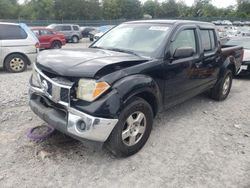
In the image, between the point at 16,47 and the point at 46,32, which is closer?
the point at 16,47

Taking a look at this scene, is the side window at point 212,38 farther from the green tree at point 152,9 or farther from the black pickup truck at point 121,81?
the green tree at point 152,9

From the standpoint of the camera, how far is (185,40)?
441cm

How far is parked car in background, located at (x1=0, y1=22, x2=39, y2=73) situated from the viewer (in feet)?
28.2

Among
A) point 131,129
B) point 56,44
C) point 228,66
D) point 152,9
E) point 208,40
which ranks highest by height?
point 152,9

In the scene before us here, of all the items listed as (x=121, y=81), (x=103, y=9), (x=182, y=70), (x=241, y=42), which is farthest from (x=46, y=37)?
(x=103, y=9)

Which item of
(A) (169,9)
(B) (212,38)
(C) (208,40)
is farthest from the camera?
(A) (169,9)

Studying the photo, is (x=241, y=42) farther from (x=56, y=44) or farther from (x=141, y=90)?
(x=56, y=44)

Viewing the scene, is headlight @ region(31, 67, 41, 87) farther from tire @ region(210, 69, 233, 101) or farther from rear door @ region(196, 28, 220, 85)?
tire @ region(210, 69, 233, 101)

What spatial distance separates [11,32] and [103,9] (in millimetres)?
69472

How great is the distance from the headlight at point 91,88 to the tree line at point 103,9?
208 feet

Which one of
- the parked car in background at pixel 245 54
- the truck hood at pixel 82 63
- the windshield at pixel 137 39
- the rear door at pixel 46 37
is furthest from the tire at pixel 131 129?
the rear door at pixel 46 37

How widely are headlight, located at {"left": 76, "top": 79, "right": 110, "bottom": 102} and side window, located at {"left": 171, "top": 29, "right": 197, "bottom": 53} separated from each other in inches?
62.0

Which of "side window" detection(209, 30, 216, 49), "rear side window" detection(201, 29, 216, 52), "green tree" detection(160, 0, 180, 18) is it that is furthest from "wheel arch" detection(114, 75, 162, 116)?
"green tree" detection(160, 0, 180, 18)

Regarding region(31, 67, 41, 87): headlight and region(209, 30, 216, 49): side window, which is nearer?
region(31, 67, 41, 87): headlight
